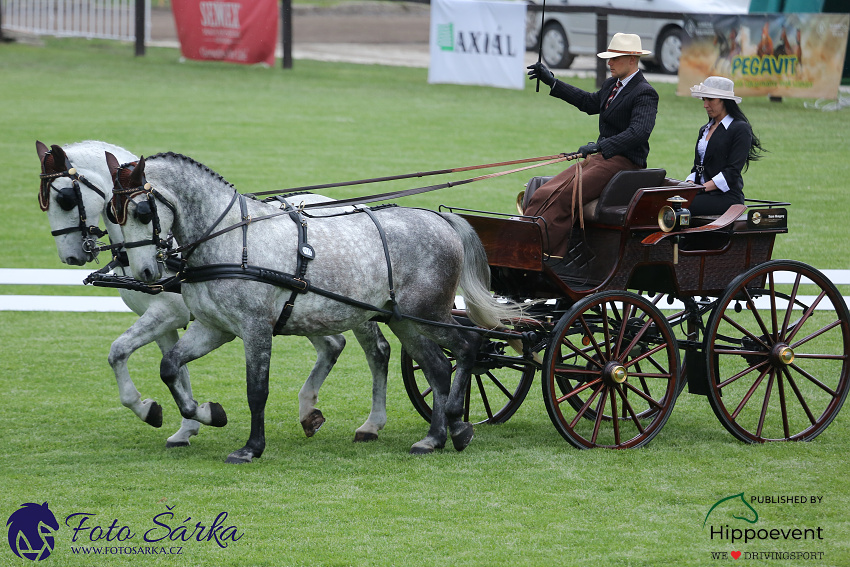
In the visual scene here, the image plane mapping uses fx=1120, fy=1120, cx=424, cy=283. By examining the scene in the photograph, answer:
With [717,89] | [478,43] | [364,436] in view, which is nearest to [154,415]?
[364,436]

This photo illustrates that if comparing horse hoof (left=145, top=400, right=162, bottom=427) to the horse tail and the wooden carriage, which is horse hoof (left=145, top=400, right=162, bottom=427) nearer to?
the wooden carriage

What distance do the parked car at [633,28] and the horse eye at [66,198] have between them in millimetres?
17218

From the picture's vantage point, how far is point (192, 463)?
6.50 meters

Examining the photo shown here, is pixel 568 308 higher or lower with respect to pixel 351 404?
higher

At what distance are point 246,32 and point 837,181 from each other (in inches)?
571

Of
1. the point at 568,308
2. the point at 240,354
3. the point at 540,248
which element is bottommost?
the point at 240,354

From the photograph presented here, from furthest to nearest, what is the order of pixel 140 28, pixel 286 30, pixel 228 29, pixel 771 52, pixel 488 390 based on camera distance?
1. pixel 140 28
2. pixel 228 29
3. pixel 286 30
4. pixel 771 52
5. pixel 488 390

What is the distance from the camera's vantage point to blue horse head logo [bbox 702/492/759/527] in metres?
5.61

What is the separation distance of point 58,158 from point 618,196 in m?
3.33

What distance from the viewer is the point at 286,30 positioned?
2562 centimetres

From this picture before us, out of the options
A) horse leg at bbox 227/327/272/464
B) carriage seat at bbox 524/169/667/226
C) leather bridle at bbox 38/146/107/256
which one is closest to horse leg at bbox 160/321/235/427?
horse leg at bbox 227/327/272/464

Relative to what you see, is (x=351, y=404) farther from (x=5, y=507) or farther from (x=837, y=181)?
(x=837, y=181)

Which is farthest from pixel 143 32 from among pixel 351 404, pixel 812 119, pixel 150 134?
pixel 351 404

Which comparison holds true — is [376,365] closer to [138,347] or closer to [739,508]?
[138,347]
